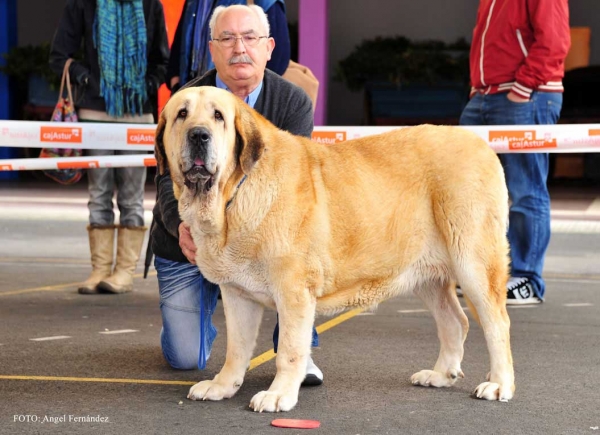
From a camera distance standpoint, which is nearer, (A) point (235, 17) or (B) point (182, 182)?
(B) point (182, 182)

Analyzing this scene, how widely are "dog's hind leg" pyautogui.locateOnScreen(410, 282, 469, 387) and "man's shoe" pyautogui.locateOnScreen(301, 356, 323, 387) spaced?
0.43 metres

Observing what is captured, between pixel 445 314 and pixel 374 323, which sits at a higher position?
pixel 445 314

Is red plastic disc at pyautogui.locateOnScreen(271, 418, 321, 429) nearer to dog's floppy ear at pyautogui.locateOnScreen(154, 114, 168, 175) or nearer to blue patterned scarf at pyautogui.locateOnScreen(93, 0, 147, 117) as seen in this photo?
dog's floppy ear at pyautogui.locateOnScreen(154, 114, 168, 175)

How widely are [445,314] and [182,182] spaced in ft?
4.47

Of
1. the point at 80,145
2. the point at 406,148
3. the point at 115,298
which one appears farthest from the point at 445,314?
the point at 80,145

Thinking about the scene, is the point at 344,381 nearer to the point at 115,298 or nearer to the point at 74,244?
the point at 115,298

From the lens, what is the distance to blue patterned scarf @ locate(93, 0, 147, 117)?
7062 mm

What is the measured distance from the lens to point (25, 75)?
66.5ft

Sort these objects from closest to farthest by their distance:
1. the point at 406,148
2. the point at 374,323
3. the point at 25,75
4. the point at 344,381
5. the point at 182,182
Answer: the point at 182,182
the point at 406,148
the point at 344,381
the point at 374,323
the point at 25,75

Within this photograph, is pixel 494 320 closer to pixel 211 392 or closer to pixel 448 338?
pixel 448 338

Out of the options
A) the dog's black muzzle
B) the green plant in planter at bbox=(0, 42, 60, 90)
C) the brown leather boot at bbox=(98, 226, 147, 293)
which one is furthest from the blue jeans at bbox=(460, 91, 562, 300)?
the green plant in planter at bbox=(0, 42, 60, 90)

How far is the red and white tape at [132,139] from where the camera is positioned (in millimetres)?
6758

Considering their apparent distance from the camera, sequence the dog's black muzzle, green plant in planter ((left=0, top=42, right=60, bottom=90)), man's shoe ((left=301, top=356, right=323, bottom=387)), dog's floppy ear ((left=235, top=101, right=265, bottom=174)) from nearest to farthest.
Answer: the dog's black muzzle, dog's floppy ear ((left=235, top=101, right=265, bottom=174)), man's shoe ((left=301, top=356, right=323, bottom=387)), green plant in planter ((left=0, top=42, right=60, bottom=90))

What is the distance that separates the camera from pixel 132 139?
23.6 feet
